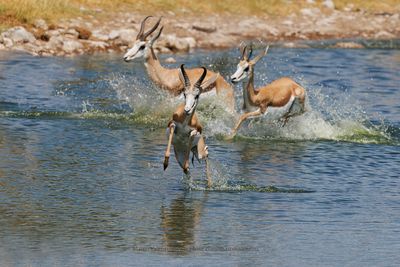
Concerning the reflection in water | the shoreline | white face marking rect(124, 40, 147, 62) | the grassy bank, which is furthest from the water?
the grassy bank

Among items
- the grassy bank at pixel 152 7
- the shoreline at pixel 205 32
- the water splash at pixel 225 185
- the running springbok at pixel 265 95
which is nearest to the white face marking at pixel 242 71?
the running springbok at pixel 265 95

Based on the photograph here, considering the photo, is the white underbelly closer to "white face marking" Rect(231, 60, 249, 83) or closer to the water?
the water

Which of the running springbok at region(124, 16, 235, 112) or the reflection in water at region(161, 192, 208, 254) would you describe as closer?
the reflection in water at region(161, 192, 208, 254)

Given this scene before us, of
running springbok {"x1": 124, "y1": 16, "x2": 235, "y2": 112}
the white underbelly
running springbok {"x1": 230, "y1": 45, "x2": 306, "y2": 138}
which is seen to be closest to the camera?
running springbok {"x1": 230, "y1": 45, "x2": 306, "y2": 138}

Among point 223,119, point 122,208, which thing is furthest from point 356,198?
point 223,119

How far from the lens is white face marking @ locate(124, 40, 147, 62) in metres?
17.7

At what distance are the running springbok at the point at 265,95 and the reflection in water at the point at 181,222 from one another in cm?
431

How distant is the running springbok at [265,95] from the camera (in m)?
15.9

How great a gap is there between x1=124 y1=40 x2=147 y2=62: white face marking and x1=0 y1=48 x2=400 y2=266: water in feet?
1.86

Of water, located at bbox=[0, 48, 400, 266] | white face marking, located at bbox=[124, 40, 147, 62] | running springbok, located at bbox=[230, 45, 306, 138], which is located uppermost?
white face marking, located at bbox=[124, 40, 147, 62]

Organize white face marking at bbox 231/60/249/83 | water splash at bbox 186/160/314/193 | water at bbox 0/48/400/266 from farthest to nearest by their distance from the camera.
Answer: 1. white face marking at bbox 231/60/249/83
2. water splash at bbox 186/160/314/193
3. water at bbox 0/48/400/266

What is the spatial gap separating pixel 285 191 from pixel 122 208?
7.07 ft

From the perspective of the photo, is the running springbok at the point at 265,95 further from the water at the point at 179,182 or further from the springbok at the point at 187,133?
the springbok at the point at 187,133

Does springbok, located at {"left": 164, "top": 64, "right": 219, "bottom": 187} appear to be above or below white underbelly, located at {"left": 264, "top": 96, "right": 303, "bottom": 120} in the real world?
above
